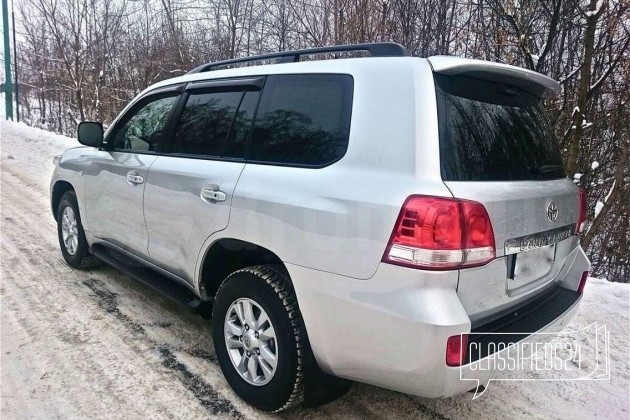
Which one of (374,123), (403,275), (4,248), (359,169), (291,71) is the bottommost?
(4,248)

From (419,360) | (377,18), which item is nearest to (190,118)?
(419,360)

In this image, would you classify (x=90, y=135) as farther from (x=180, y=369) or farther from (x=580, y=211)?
(x=580, y=211)

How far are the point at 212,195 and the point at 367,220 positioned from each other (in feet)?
3.67

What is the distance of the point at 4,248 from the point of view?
499 centimetres

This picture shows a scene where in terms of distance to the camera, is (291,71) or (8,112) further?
(8,112)

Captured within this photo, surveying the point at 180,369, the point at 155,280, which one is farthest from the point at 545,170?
the point at 155,280

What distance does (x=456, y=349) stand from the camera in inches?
72.5

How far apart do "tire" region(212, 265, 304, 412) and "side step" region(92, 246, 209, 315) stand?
1.11ft

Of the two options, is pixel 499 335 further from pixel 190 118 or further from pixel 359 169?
pixel 190 118

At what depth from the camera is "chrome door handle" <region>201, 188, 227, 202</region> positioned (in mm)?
2637

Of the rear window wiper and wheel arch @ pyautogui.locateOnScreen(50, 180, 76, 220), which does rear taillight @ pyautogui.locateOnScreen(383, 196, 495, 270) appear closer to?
the rear window wiper

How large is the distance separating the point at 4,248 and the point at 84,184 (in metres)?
1.65

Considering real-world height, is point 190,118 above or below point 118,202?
above

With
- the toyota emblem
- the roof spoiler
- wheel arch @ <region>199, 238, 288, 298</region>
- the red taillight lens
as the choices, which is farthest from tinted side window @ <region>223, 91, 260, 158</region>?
the toyota emblem
